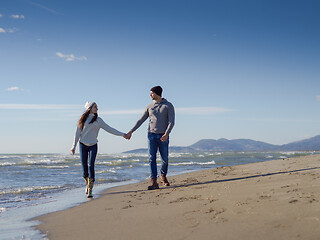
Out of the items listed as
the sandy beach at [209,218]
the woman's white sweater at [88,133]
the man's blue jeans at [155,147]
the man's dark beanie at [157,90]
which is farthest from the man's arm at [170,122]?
the sandy beach at [209,218]

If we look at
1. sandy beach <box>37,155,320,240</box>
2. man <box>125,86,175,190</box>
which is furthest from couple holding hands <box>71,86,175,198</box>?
sandy beach <box>37,155,320,240</box>

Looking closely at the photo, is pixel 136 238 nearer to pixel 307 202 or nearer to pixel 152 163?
pixel 307 202

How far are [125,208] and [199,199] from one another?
3.49 feet

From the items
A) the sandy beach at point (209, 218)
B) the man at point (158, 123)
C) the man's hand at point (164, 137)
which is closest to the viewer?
the sandy beach at point (209, 218)

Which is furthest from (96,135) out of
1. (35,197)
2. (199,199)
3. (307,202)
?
(307,202)

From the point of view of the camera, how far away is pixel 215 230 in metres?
2.76

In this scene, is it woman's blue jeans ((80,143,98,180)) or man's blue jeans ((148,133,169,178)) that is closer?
woman's blue jeans ((80,143,98,180))

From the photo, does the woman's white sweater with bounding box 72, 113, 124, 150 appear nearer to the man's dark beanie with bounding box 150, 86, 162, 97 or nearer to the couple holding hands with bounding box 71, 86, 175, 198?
the couple holding hands with bounding box 71, 86, 175, 198

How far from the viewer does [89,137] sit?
20.5 feet

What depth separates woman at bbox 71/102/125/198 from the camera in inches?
245

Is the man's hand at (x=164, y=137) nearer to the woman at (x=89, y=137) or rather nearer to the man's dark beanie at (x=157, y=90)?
the man's dark beanie at (x=157, y=90)

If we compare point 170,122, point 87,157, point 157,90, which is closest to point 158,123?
point 170,122

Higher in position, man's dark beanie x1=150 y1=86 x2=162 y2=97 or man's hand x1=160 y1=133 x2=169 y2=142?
man's dark beanie x1=150 y1=86 x2=162 y2=97

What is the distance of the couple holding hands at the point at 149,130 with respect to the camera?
6223 mm
